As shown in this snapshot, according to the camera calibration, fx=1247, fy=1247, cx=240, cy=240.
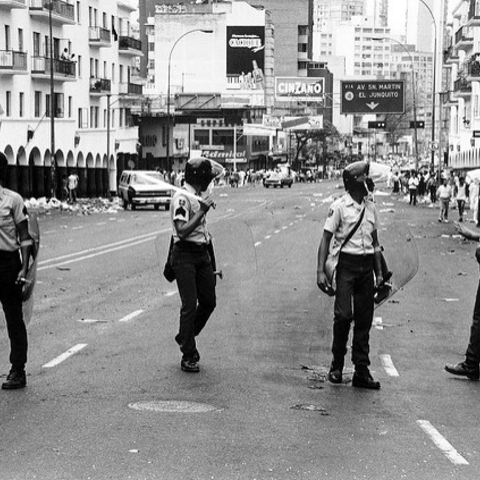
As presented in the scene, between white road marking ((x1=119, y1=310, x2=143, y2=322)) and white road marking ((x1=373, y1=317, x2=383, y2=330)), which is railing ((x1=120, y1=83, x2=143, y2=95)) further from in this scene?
white road marking ((x1=373, y1=317, x2=383, y2=330))

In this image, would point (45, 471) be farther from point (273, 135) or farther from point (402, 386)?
point (273, 135)

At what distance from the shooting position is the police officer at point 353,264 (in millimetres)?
10641

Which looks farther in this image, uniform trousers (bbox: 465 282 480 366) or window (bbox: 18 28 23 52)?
window (bbox: 18 28 23 52)

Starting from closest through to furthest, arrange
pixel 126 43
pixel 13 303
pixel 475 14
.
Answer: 1. pixel 13 303
2. pixel 475 14
3. pixel 126 43

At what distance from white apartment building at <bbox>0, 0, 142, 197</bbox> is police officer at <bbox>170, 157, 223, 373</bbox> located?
142 feet

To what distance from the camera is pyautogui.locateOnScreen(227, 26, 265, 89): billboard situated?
13662 cm

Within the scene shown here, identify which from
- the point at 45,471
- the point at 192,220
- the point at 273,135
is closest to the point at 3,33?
the point at 192,220

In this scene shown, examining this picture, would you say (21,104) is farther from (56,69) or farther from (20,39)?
(56,69)

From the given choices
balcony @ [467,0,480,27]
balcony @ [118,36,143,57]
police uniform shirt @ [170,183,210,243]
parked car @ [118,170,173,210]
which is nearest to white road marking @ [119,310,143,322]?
police uniform shirt @ [170,183,210,243]

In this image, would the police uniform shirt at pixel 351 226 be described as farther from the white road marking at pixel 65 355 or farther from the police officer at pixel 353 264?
the white road marking at pixel 65 355

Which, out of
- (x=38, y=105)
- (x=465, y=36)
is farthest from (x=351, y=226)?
(x=465, y=36)

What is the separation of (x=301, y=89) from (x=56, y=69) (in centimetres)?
4643

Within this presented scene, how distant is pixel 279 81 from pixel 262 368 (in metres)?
95.0

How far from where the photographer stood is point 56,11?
63.4 m
